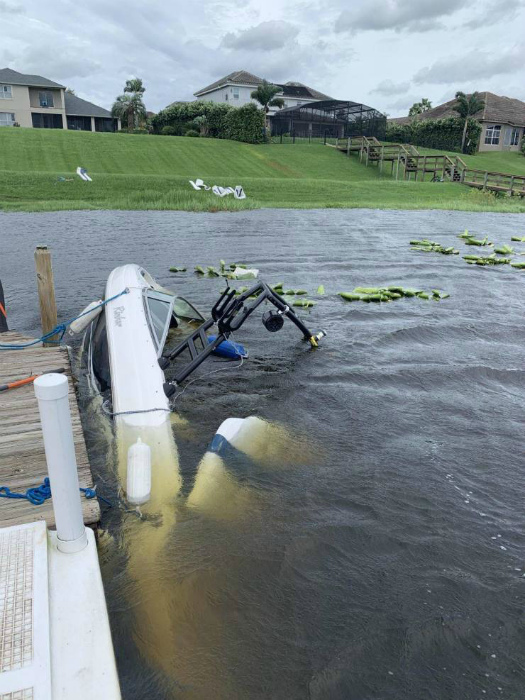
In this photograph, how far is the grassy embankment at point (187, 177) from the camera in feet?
103

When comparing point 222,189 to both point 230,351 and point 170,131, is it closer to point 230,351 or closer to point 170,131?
point 230,351

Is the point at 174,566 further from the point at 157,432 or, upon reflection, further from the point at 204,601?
the point at 157,432

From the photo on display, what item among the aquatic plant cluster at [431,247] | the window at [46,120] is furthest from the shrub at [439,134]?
the aquatic plant cluster at [431,247]

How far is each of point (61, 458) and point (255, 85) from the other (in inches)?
3346

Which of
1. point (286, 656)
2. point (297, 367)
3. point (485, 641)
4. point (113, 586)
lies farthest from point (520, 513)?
→ point (297, 367)

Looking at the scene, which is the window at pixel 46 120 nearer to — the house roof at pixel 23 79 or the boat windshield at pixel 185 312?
the house roof at pixel 23 79

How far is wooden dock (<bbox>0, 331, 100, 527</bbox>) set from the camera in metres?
4.74

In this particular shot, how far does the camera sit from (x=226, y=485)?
6070 millimetres

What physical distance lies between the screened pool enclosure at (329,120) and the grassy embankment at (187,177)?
22.0 feet

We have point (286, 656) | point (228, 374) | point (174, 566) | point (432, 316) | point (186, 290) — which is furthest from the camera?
point (186, 290)

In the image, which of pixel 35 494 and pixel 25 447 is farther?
pixel 25 447

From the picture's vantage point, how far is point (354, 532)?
Result: 213 inches

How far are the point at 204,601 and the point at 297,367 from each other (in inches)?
217

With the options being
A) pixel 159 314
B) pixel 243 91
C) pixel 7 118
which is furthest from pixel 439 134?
pixel 159 314
